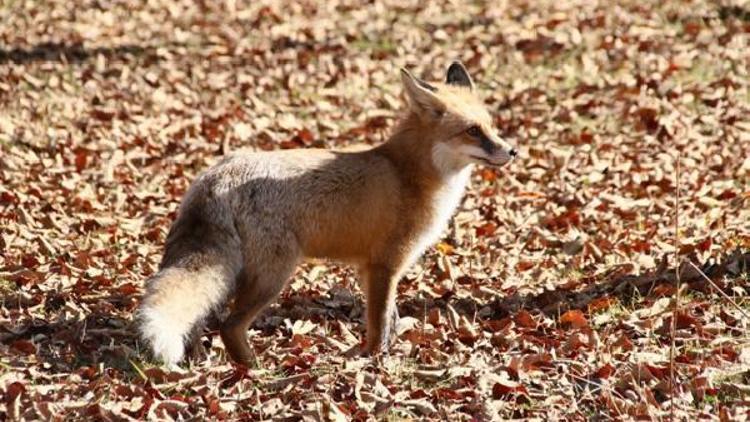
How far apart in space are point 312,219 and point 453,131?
4.11ft

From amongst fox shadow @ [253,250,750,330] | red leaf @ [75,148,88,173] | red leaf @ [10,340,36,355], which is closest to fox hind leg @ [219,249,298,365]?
fox shadow @ [253,250,750,330]

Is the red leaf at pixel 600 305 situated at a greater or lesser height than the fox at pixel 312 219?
lesser

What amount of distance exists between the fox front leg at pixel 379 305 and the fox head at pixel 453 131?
2.96 feet

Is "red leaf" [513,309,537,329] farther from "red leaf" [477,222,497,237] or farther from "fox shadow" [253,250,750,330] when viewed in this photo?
"red leaf" [477,222,497,237]

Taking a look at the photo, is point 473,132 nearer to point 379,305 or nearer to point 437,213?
point 437,213

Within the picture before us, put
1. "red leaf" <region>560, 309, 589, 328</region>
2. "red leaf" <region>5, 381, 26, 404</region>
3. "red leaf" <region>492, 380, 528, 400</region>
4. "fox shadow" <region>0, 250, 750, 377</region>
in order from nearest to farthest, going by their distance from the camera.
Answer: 1. "red leaf" <region>5, 381, 26, 404</region>
2. "red leaf" <region>492, 380, 528, 400</region>
3. "fox shadow" <region>0, 250, 750, 377</region>
4. "red leaf" <region>560, 309, 589, 328</region>

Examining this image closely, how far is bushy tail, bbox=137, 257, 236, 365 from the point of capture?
623 centimetres

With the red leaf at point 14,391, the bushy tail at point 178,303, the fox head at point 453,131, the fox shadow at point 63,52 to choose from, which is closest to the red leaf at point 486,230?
the fox head at point 453,131

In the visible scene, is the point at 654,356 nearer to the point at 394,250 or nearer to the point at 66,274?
the point at 394,250

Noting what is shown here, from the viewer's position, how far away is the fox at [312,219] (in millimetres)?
6613

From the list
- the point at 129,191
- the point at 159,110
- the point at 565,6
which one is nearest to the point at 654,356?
the point at 129,191

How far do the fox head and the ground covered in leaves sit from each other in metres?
1.13

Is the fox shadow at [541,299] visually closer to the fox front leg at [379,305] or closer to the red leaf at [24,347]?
the fox front leg at [379,305]

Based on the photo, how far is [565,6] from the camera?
17312 mm
